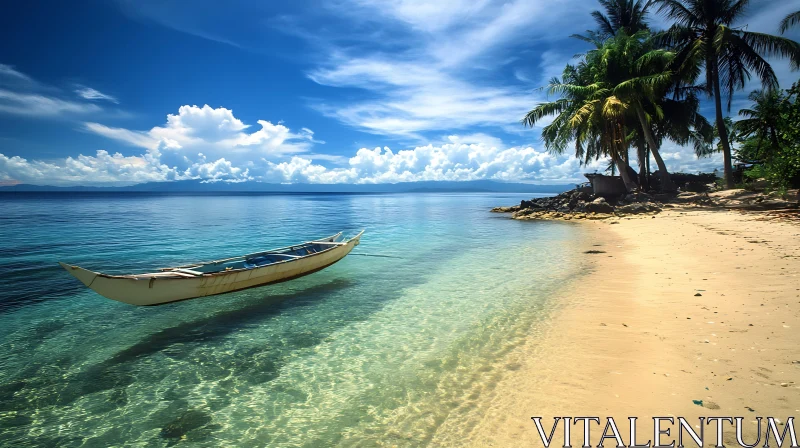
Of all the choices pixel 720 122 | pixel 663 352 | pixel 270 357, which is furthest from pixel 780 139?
pixel 270 357

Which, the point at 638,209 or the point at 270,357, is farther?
the point at 638,209

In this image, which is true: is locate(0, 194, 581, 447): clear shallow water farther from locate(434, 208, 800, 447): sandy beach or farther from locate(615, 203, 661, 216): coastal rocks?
locate(615, 203, 661, 216): coastal rocks

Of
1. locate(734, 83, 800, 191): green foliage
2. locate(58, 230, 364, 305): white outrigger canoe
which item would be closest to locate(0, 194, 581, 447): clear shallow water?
locate(58, 230, 364, 305): white outrigger canoe

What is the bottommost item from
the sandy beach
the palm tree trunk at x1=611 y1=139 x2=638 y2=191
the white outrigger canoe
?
the sandy beach

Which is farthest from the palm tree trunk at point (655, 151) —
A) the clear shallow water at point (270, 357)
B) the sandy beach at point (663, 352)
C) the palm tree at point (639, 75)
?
the clear shallow water at point (270, 357)

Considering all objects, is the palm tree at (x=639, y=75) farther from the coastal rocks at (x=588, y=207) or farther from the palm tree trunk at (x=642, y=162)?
the coastal rocks at (x=588, y=207)

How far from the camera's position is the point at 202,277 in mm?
8500

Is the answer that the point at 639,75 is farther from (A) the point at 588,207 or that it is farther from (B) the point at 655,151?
(A) the point at 588,207

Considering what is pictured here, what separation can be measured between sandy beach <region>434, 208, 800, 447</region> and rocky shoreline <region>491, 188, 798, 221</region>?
16.3m

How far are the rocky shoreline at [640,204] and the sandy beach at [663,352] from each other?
1632 centimetres

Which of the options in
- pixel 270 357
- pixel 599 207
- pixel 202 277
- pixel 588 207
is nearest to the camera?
pixel 270 357

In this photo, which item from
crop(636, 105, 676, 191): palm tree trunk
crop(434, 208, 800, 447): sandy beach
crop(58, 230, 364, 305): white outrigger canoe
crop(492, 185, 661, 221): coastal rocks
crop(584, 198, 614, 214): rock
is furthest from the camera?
crop(636, 105, 676, 191): palm tree trunk

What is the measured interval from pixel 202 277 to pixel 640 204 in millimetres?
30752

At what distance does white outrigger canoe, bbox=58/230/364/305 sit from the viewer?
7123 mm
